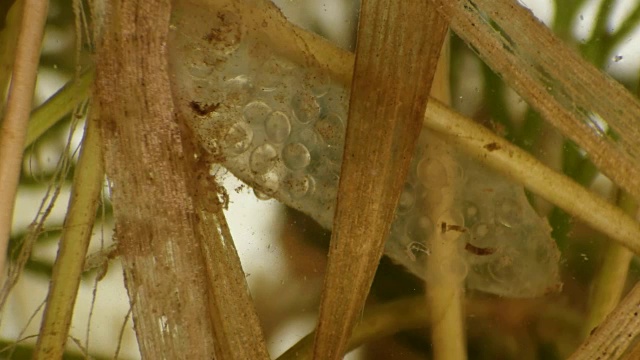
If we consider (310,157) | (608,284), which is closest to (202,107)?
(310,157)

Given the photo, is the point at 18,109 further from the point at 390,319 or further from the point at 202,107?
the point at 390,319

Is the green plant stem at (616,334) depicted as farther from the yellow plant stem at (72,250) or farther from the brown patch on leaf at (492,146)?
the yellow plant stem at (72,250)

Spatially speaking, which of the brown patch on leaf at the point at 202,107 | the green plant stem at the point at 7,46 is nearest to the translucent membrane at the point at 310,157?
the brown patch on leaf at the point at 202,107

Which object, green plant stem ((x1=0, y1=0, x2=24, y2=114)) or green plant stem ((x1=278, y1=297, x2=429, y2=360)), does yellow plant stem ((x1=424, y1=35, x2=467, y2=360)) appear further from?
green plant stem ((x1=0, y1=0, x2=24, y2=114))

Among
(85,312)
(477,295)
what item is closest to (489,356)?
(477,295)

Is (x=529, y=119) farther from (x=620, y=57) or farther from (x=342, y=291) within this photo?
(x=342, y=291)

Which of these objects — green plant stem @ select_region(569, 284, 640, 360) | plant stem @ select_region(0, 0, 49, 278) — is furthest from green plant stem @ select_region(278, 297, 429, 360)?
plant stem @ select_region(0, 0, 49, 278)
